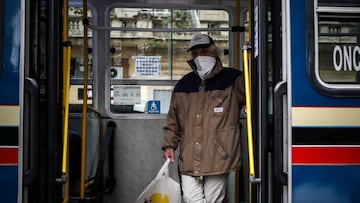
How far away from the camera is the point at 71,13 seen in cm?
504

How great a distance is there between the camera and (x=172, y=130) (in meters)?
Answer: 4.22

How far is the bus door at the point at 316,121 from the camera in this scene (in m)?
3.19

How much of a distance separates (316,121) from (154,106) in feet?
7.10

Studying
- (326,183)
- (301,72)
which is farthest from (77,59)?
(326,183)

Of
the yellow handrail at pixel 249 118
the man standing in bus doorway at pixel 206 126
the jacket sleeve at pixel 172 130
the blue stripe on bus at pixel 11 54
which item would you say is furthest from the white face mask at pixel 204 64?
the blue stripe on bus at pixel 11 54

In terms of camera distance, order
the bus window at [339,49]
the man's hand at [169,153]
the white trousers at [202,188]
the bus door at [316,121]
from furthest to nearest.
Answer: the man's hand at [169,153] → the white trousers at [202,188] → the bus window at [339,49] → the bus door at [316,121]

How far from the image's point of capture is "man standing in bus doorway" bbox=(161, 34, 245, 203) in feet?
13.0

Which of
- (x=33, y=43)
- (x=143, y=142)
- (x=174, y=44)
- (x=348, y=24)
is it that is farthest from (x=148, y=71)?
(x=348, y=24)

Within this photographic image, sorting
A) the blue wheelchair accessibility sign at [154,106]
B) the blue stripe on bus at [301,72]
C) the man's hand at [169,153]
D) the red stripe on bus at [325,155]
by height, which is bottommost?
the man's hand at [169,153]

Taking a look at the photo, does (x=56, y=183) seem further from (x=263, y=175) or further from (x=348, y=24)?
(x=348, y=24)

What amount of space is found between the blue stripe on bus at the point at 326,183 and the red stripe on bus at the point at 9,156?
1663 mm

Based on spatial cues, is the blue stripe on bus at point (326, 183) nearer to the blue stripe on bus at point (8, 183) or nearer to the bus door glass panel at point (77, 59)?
→ the blue stripe on bus at point (8, 183)

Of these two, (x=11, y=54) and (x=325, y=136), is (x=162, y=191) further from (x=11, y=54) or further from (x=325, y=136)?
(x=11, y=54)

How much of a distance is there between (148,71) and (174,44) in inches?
14.4
